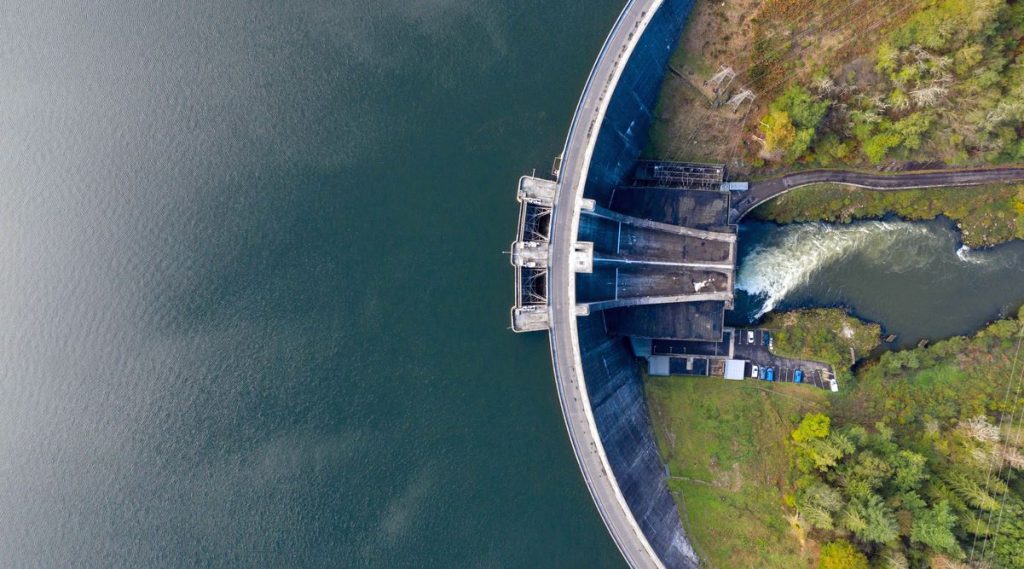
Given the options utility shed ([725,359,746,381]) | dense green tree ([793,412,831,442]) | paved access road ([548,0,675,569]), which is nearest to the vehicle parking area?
utility shed ([725,359,746,381])

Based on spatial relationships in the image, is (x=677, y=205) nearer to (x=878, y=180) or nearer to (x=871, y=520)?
(x=878, y=180)

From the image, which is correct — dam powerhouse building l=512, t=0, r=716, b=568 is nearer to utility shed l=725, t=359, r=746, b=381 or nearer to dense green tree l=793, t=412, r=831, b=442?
utility shed l=725, t=359, r=746, b=381

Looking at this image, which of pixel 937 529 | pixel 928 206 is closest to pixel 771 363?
pixel 937 529

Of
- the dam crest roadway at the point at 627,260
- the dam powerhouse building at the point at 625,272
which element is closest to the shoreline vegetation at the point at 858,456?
the dam powerhouse building at the point at 625,272

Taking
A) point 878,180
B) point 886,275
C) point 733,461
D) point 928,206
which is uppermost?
point 878,180

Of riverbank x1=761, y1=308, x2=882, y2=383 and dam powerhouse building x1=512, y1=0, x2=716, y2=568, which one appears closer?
dam powerhouse building x1=512, y1=0, x2=716, y2=568

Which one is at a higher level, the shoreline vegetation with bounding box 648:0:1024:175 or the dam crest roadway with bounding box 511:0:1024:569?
the shoreline vegetation with bounding box 648:0:1024:175
